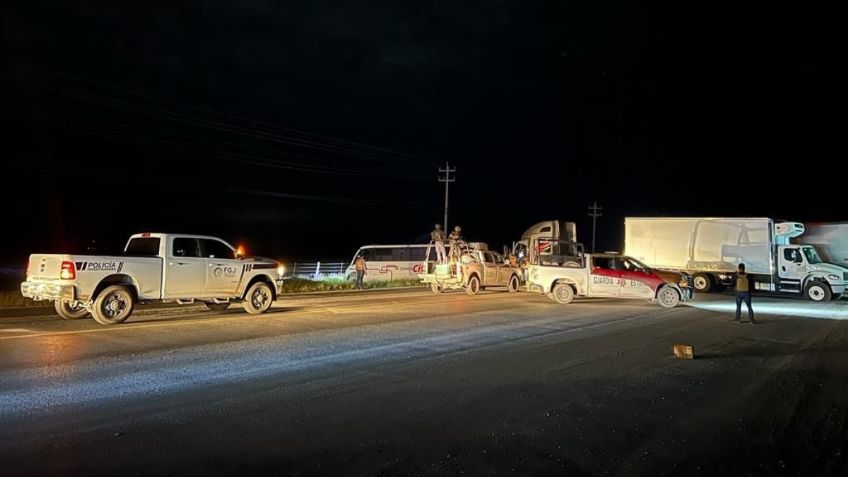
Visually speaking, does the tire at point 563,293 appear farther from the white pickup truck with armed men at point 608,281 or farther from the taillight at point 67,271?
the taillight at point 67,271

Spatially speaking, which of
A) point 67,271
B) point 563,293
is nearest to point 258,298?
point 67,271

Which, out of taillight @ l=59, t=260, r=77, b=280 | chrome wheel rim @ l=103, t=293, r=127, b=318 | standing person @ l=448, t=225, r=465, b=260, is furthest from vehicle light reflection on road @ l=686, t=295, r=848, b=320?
taillight @ l=59, t=260, r=77, b=280

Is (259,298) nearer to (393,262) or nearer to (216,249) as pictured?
(216,249)

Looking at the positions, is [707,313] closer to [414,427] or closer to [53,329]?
[414,427]

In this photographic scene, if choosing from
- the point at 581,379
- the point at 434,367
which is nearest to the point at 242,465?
the point at 434,367

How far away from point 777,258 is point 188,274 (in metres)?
A: 24.6

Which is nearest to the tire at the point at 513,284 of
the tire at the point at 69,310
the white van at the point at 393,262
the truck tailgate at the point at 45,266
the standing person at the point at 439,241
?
the standing person at the point at 439,241

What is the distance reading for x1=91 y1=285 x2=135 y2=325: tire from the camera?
1340 cm

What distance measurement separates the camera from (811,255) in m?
25.9

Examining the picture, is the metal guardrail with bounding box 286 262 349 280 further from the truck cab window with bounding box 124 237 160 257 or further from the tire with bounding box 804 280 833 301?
the tire with bounding box 804 280 833 301

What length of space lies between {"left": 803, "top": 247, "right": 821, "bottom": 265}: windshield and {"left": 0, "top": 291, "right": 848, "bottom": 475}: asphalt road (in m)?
13.4

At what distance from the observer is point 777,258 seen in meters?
27.0

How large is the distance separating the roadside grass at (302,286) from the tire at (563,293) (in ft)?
35.0

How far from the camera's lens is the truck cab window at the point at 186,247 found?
48.6 ft
